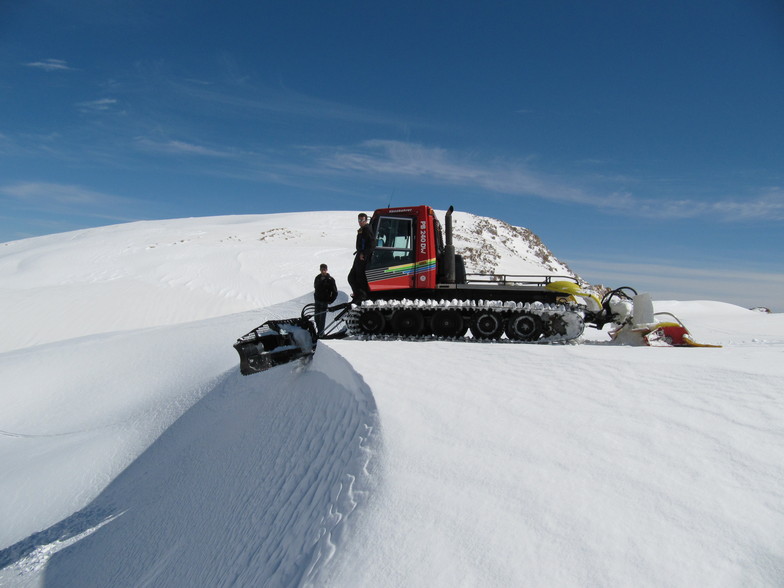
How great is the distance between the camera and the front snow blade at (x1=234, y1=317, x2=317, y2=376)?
7383 millimetres

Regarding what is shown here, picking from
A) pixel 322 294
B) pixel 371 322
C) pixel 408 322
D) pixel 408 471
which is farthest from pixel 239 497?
pixel 322 294

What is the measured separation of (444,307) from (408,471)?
16.4 feet

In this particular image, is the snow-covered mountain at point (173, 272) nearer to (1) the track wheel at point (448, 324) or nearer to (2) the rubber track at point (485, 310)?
(2) the rubber track at point (485, 310)

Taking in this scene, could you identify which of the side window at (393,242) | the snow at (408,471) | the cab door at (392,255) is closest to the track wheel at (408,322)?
the cab door at (392,255)

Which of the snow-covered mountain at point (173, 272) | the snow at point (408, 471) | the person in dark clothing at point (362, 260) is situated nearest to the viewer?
the snow at point (408, 471)

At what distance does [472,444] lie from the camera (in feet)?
11.7

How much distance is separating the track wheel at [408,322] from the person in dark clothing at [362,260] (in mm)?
686

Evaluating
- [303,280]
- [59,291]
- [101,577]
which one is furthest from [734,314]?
[59,291]

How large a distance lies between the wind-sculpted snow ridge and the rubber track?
136 cm

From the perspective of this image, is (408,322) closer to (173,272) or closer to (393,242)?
(393,242)

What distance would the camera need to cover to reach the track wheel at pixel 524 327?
8.07 m

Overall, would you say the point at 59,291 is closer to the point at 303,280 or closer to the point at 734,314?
the point at 303,280

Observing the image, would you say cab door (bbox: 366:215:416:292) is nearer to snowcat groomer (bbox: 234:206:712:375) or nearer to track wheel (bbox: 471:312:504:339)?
snowcat groomer (bbox: 234:206:712:375)

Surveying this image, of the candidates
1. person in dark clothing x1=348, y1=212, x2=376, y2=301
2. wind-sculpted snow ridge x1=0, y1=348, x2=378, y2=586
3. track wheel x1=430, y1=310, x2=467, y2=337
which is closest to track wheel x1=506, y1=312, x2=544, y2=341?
track wheel x1=430, y1=310, x2=467, y2=337
